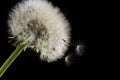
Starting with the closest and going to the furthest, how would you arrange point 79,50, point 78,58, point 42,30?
point 42,30 < point 79,50 < point 78,58

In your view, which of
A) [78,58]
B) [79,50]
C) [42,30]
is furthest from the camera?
[78,58]

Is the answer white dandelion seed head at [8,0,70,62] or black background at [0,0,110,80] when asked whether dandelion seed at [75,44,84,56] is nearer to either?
white dandelion seed head at [8,0,70,62]

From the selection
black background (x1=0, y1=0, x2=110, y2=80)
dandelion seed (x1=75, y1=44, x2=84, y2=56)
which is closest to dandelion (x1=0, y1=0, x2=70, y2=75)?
dandelion seed (x1=75, y1=44, x2=84, y2=56)

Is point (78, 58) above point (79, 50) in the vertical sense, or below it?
above

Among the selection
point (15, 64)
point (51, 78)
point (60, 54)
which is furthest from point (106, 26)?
point (60, 54)

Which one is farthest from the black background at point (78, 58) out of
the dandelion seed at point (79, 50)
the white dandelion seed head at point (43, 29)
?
the white dandelion seed head at point (43, 29)

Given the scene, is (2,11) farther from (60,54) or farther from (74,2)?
(60,54)

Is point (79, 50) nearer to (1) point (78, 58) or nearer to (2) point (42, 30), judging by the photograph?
(2) point (42, 30)

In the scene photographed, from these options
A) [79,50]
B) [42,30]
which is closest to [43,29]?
[42,30]
